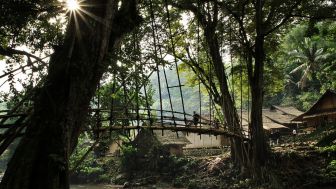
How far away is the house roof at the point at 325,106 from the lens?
73.8 feet

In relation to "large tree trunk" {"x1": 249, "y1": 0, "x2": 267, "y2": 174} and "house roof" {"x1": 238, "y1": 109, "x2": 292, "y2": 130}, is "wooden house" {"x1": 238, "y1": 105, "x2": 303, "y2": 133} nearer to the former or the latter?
"house roof" {"x1": 238, "y1": 109, "x2": 292, "y2": 130}

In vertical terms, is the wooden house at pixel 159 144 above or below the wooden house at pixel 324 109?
below

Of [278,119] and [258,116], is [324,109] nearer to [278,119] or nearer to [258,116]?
[278,119]

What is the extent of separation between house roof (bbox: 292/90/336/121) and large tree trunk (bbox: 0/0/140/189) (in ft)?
70.0

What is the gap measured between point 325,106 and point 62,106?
2277cm

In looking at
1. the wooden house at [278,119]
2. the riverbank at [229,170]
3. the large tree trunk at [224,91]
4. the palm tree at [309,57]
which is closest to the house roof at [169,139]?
the riverbank at [229,170]

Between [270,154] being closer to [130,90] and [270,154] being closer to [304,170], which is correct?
[304,170]

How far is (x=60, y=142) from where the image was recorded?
330cm

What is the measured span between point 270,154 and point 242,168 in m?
1.44

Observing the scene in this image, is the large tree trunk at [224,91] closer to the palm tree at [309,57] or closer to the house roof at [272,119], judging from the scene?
the house roof at [272,119]

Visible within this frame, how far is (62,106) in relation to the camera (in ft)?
11.4

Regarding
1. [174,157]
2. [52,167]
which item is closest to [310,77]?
[174,157]

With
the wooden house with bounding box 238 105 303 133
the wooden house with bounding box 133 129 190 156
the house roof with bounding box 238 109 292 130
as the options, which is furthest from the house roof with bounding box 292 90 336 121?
the wooden house with bounding box 133 129 190 156

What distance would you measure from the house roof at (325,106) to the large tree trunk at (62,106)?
21.3m
